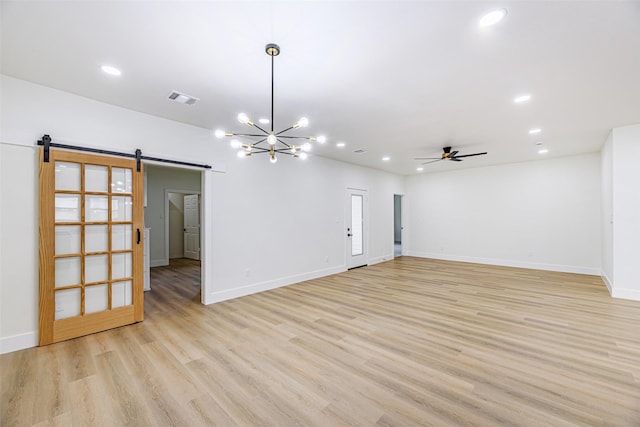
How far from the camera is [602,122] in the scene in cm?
430

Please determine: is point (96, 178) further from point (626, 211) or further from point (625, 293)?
point (625, 293)

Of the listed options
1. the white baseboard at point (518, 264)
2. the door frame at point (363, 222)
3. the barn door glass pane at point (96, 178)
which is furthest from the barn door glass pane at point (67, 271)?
the white baseboard at point (518, 264)

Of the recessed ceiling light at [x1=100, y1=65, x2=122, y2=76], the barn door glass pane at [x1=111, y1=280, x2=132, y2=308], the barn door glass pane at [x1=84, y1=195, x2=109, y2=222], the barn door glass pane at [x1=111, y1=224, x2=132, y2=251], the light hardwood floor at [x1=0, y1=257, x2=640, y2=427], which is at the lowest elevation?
the light hardwood floor at [x1=0, y1=257, x2=640, y2=427]

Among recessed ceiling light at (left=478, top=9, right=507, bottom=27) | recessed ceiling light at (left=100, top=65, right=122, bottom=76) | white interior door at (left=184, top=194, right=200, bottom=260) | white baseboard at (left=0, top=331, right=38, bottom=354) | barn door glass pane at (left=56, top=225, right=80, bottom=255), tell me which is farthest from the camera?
white interior door at (left=184, top=194, right=200, bottom=260)

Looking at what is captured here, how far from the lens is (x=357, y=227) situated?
7.58m

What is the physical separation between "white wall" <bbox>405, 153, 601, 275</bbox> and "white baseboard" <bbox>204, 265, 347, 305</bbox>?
416 centimetres

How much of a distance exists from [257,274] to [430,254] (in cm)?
628

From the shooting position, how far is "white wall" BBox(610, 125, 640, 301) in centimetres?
444

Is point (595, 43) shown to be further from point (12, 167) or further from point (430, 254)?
point (430, 254)

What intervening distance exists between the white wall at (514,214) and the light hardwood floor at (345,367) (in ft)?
8.93

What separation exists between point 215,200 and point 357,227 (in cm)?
415

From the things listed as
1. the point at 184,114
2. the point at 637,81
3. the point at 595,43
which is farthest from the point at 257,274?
the point at 637,81

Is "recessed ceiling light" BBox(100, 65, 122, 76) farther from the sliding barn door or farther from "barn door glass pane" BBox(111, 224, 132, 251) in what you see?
"barn door glass pane" BBox(111, 224, 132, 251)

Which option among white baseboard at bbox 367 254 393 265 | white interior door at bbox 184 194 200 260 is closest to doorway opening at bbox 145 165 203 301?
white interior door at bbox 184 194 200 260
